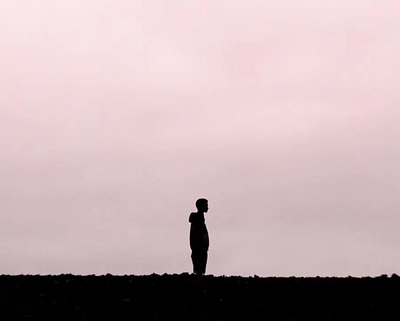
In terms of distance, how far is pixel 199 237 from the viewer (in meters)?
31.2

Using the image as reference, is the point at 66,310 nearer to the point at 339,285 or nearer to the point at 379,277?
the point at 339,285

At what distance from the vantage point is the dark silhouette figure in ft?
102

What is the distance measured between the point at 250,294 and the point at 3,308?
5696mm

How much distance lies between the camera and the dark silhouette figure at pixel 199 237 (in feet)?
102

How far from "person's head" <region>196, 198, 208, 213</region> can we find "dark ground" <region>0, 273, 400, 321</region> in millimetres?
7428

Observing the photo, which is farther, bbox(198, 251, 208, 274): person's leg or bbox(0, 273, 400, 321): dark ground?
bbox(198, 251, 208, 274): person's leg

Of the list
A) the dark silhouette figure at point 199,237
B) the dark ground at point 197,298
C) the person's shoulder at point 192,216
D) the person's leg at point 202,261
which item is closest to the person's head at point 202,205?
the dark silhouette figure at point 199,237

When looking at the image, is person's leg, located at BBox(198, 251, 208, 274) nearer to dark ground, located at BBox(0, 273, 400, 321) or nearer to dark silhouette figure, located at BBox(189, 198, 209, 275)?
dark silhouette figure, located at BBox(189, 198, 209, 275)

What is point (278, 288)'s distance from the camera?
70.2 ft

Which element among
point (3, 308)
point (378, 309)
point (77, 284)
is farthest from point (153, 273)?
point (378, 309)

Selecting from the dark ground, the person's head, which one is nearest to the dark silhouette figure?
the person's head

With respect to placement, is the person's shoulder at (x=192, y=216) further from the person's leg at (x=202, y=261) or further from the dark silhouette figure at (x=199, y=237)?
the person's leg at (x=202, y=261)

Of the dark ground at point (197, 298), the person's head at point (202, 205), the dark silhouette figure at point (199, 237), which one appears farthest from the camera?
the dark silhouette figure at point (199, 237)

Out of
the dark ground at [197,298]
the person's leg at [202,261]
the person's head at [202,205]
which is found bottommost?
the dark ground at [197,298]
